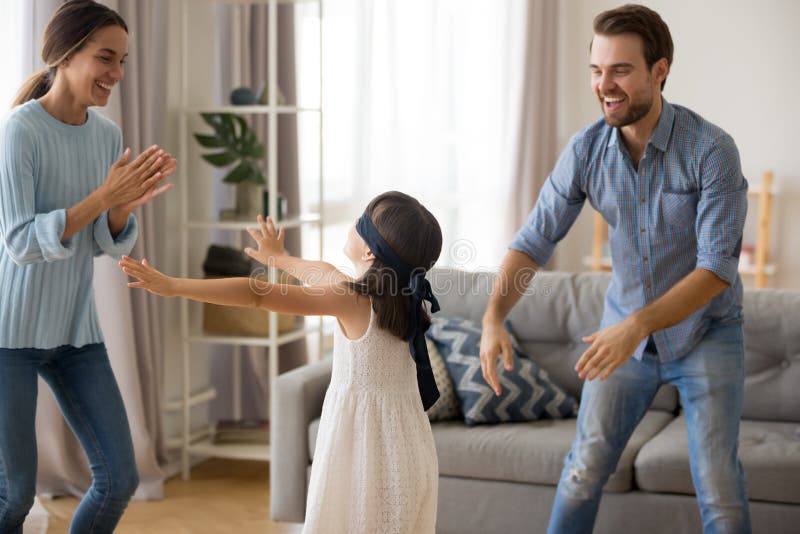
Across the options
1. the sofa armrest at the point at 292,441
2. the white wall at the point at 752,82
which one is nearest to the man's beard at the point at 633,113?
the sofa armrest at the point at 292,441

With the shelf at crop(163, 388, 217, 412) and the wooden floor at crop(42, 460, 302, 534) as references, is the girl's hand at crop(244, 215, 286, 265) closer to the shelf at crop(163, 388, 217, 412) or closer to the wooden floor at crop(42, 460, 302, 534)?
the wooden floor at crop(42, 460, 302, 534)

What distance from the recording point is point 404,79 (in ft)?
17.1

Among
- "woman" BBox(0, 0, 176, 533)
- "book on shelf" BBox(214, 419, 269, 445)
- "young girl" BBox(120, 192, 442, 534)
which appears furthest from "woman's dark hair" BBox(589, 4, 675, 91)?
"book on shelf" BBox(214, 419, 269, 445)

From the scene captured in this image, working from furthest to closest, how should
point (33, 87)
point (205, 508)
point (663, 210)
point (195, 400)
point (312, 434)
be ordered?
1. point (195, 400)
2. point (205, 508)
3. point (312, 434)
4. point (33, 87)
5. point (663, 210)

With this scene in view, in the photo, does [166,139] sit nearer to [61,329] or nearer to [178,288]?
[61,329]

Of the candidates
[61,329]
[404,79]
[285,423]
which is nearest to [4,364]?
[61,329]

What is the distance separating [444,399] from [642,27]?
4.78 feet

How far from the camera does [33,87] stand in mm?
2277

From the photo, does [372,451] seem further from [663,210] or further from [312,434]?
[312,434]

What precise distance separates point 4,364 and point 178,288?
2.12 ft

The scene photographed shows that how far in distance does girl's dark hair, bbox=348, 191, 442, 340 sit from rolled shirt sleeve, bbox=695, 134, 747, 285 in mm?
578

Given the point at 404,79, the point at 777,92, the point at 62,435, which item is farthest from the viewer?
the point at 777,92

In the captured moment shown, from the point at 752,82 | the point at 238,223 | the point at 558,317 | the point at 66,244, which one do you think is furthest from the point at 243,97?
the point at 752,82

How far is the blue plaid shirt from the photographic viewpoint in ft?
6.85
